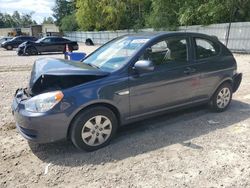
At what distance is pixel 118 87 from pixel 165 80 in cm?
93

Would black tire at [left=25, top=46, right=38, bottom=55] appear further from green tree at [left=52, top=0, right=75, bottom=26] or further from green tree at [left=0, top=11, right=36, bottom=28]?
green tree at [left=0, top=11, right=36, bottom=28]

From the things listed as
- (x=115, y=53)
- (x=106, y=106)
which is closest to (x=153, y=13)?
(x=115, y=53)

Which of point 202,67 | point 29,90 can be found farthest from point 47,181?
point 202,67

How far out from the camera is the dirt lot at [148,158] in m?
3.56

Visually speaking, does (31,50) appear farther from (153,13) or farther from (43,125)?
(43,125)

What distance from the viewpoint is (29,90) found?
4266 mm

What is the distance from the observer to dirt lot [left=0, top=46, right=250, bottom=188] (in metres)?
3.56

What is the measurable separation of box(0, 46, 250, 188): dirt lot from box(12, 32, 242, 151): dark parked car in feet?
1.08

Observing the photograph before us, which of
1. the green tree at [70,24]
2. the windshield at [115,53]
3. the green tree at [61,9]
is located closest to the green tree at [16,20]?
the green tree at [61,9]

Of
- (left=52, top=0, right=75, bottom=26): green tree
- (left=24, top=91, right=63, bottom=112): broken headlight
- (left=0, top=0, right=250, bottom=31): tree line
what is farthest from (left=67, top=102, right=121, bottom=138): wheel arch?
(left=52, top=0, right=75, bottom=26): green tree

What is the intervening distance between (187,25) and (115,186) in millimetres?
23123

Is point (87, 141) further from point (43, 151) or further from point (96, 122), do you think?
point (43, 151)

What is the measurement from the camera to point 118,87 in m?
4.34

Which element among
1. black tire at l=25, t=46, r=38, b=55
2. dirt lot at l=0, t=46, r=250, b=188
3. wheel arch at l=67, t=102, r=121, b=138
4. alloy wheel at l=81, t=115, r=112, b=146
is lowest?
black tire at l=25, t=46, r=38, b=55
